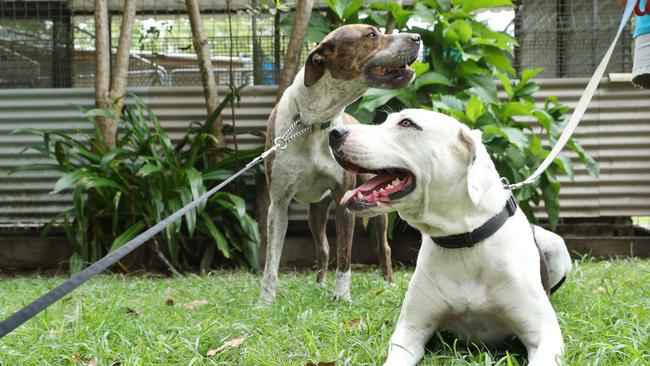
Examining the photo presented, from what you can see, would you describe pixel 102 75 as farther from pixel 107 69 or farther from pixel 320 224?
pixel 320 224

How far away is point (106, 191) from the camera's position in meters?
5.76

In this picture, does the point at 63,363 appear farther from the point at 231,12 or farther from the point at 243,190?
the point at 231,12

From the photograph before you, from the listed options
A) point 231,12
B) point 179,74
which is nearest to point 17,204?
point 179,74

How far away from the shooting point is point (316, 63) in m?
3.84

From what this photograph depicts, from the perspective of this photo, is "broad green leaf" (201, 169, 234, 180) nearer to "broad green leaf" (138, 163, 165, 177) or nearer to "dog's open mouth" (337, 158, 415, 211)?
"broad green leaf" (138, 163, 165, 177)

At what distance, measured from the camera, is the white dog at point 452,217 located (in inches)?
97.7

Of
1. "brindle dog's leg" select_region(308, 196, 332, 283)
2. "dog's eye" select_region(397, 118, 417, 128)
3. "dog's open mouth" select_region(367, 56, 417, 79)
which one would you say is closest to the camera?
"dog's eye" select_region(397, 118, 417, 128)

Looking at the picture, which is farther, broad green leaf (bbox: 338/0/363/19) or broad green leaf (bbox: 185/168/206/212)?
broad green leaf (bbox: 338/0/363/19)

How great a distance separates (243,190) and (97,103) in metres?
1.38

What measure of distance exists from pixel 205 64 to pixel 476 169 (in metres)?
3.92

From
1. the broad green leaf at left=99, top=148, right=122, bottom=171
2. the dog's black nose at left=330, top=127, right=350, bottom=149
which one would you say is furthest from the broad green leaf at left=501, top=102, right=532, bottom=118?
the dog's black nose at left=330, top=127, right=350, bottom=149

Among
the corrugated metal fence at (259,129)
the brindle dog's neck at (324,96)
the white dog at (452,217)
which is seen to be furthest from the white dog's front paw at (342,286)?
the corrugated metal fence at (259,129)

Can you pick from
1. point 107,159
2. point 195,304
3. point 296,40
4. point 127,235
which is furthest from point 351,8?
point 195,304

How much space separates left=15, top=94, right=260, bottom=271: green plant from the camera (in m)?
5.55
